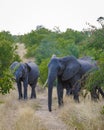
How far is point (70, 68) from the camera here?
1319 centimetres

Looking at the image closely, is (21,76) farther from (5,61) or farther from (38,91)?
(38,91)

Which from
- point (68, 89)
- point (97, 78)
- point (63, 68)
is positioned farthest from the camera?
point (68, 89)

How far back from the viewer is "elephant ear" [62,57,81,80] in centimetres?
1311

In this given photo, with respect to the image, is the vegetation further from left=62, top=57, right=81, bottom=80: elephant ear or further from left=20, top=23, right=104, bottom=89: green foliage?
left=62, top=57, right=81, bottom=80: elephant ear

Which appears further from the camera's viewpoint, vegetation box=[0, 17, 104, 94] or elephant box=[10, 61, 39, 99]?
elephant box=[10, 61, 39, 99]

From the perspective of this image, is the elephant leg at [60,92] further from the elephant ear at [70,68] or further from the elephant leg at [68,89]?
the elephant leg at [68,89]

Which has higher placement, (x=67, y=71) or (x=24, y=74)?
(x=67, y=71)

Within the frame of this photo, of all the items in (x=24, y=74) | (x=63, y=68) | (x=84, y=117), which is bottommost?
(x=84, y=117)

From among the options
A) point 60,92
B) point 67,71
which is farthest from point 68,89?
point 67,71

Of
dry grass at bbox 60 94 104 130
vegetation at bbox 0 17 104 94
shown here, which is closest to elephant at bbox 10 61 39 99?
vegetation at bbox 0 17 104 94

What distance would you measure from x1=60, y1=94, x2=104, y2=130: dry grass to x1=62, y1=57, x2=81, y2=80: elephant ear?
2269 millimetres

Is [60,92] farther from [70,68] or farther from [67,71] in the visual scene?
[70,68]

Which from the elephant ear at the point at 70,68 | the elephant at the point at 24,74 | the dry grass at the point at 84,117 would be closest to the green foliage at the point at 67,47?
the elephant ear at the point at 70,68

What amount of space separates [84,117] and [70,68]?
13.1 ft
